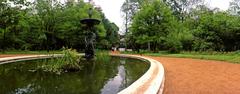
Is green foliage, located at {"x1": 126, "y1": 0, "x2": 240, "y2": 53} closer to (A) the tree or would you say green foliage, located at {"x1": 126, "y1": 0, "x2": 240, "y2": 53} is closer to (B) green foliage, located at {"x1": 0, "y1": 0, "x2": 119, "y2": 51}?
(A) the tree

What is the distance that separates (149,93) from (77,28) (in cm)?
3611

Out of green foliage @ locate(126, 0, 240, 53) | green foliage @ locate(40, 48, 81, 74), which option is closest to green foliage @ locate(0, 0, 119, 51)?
green foliage @ locate(126, 0, 240, 53)

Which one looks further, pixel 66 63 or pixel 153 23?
pixel 153 23

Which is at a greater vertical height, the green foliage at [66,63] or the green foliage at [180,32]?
the green foliage at [180,32]

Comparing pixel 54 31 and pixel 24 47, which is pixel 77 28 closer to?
pixel 54 31

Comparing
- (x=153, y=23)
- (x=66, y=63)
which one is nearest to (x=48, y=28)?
(x=153, y=23)

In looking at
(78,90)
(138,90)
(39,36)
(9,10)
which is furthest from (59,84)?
(39,36)

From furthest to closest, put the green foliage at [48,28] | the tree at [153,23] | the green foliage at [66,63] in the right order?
the tree at [153,23]
the green foliage at [48,28]
the green foliage at [66,63]

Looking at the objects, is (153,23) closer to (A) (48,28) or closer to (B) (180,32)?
(B) (180,32)

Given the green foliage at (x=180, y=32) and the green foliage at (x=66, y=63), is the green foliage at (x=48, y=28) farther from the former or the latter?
the green foliage at (x=66, y=63)

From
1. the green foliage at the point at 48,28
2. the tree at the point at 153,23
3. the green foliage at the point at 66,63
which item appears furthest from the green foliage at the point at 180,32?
the green foliage at the point at 66,63

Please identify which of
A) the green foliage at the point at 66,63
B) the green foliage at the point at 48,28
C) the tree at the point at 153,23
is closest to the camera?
the green foliage at the point at 66,63

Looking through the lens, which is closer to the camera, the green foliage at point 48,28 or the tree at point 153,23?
the green foliage at point 48,28

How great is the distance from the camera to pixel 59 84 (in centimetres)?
955
